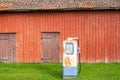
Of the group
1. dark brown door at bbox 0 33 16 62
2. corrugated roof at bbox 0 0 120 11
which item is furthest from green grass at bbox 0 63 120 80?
corrugated roof at bbox 0 0 120 11

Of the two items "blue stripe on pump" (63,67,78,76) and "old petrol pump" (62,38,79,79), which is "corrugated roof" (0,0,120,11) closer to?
"old petrol pump" (62,38,79,79)

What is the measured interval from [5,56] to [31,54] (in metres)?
1.63

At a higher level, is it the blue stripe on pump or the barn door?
the barn door

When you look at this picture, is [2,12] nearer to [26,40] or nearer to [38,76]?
[26,40]

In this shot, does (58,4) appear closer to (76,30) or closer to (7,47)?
(76,30)

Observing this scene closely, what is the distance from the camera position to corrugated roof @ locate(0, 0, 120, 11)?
76.0ft

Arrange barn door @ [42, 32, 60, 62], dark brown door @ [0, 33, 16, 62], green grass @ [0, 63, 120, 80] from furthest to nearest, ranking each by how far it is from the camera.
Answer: dark brown door @ [0, 33, 16, 62] → barn door @ [42, 32, 60, 62] → green grass @ [0, 63, 120, 80]

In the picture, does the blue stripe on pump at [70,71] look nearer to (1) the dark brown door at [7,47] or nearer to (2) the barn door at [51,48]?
(2) the barn door at [51,48]

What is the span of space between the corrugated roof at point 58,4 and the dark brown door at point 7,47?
1.79 metres

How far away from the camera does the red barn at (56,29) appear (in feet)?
76.6

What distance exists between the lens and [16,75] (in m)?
17.3

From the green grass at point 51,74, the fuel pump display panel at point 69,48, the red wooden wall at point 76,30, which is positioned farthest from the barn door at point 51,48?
the fuel pump display panel at point 69,48

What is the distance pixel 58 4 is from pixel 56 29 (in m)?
1.52

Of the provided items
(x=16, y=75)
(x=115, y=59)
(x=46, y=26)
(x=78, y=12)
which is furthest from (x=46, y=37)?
(x=16, y=75)
